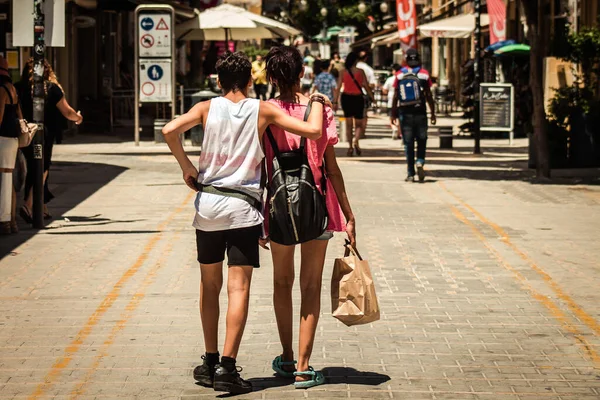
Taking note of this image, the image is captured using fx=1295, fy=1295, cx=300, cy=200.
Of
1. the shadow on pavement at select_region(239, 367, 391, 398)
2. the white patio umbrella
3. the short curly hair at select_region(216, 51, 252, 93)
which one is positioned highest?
the white patio umbrella

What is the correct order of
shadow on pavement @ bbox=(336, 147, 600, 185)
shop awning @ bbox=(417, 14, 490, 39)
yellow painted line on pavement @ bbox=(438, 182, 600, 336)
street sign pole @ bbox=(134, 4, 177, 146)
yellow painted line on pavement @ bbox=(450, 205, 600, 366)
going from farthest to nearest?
shop awning @ bbox=(417, 14, 490, 39)
street sign pole @ bbox=(134, 4, 177, 146)
shadow on pavement @ bbox=(336, 147, 600, 185)
yellow painted line on pavement @ bbox=(438, 182, 600, 336)
yellow painted line on pavement @ bbox=(450, 205, 600, 366)

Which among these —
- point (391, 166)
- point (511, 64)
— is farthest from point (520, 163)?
point (511, 64)

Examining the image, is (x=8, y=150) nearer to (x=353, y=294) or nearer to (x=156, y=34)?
(x=353, y=294)

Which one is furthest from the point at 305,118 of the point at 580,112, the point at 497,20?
the point at 497,20

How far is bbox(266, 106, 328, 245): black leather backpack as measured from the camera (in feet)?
21.5

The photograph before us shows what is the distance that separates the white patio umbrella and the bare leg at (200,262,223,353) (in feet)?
71.4

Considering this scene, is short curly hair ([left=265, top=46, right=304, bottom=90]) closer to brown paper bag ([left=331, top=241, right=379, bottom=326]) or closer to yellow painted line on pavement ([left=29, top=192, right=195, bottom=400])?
brown paper bag ([left=331, top=241, right=379, bottom=326])

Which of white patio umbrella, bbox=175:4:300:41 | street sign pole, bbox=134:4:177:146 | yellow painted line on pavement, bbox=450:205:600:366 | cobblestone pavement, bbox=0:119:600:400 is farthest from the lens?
white patio umbrella, bbox=175:4:300:41

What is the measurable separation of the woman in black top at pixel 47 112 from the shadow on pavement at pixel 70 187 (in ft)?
1.32

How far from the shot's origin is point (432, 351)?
7.67m

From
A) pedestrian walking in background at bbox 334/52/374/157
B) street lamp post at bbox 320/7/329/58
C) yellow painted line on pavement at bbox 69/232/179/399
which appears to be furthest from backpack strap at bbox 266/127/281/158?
street lamp post at bbox 320/7/329/58

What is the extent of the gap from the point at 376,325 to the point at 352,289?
1766mm

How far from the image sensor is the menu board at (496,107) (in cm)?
2442

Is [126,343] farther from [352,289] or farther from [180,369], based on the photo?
[352,289]
